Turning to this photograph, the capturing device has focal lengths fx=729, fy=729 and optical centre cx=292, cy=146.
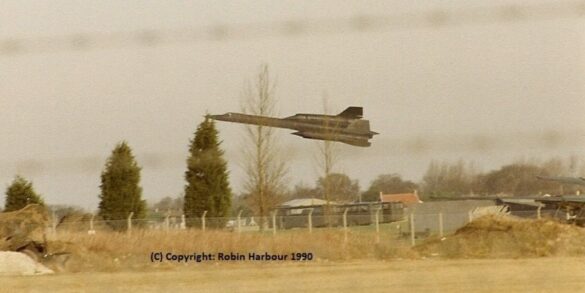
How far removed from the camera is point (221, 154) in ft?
13.8

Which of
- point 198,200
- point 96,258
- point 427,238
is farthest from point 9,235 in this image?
point 427,238

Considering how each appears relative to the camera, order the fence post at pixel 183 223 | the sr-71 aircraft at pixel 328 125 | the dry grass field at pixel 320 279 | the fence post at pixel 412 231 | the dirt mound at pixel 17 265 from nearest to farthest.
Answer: the sr-71 aircraft at pixel 328 125, the fence post at pixel 183 223, the fence post at pixel 412 231, the dry grass field at pixel 320 279, the dirt mound at pixel 17 265

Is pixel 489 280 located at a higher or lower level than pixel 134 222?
lower

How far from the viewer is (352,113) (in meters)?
4.39

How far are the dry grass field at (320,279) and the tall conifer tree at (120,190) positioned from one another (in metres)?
0.92

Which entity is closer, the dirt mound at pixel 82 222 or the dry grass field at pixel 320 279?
the dirt mound at pixel 82 222

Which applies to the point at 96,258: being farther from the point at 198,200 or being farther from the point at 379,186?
the point at 379,186

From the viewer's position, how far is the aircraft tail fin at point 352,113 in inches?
170

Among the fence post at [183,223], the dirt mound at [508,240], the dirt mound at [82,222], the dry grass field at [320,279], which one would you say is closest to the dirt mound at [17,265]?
the dry grass field at [320,279]

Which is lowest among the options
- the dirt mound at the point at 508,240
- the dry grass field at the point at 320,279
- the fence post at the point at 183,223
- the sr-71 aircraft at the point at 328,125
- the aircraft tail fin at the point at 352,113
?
the dry grass field at the point at 320,279

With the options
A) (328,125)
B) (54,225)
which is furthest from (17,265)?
(328,125)

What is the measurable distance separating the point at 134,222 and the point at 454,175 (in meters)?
2.01

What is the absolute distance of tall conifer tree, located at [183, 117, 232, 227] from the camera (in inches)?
166

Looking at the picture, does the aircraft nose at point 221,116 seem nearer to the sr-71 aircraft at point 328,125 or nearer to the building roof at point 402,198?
the sr-71 aircraft at point 328,125
